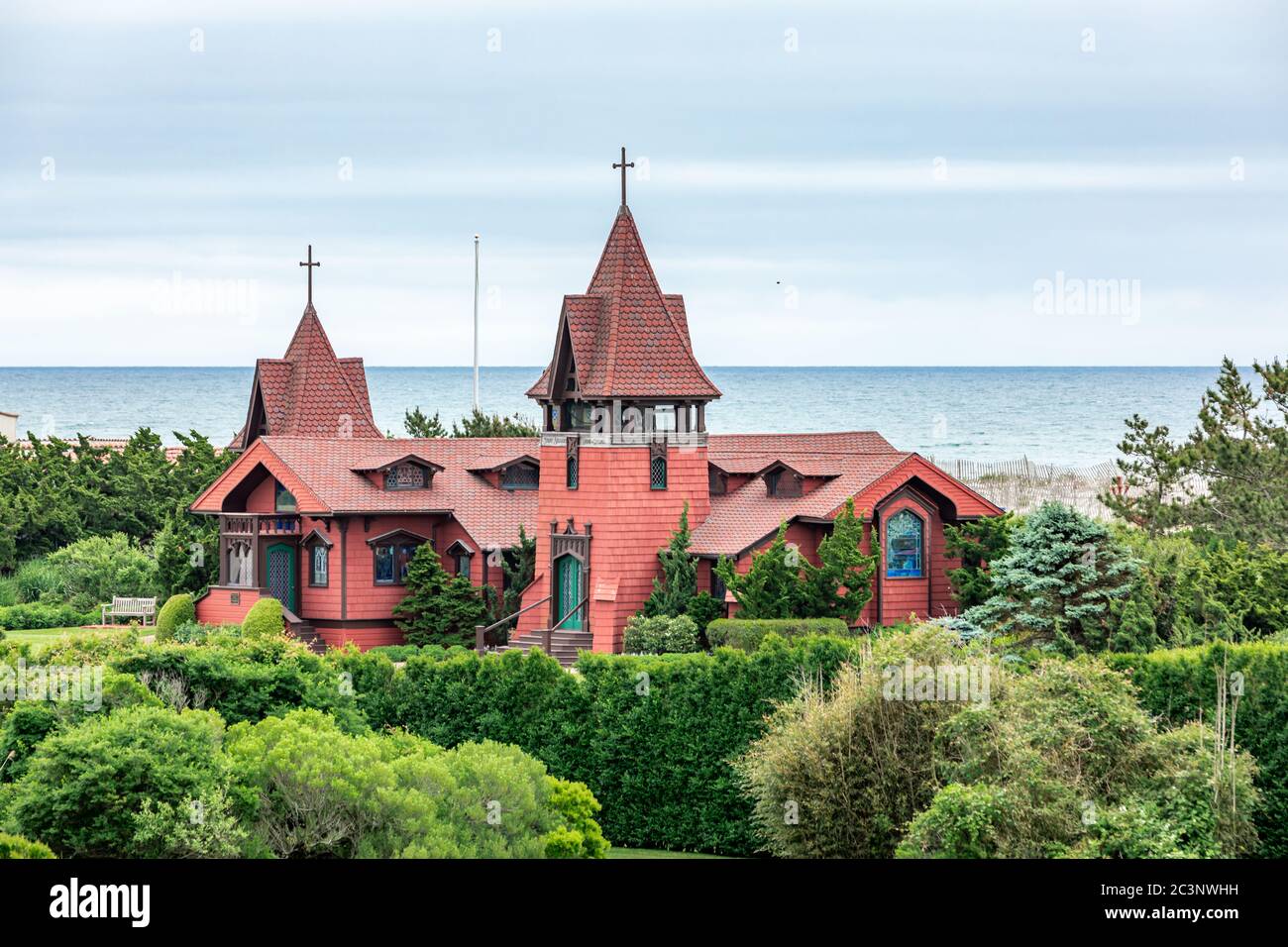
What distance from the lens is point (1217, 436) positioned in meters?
47.9

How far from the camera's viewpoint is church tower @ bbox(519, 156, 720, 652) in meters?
45.3

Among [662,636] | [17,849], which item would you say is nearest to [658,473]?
[662,636]

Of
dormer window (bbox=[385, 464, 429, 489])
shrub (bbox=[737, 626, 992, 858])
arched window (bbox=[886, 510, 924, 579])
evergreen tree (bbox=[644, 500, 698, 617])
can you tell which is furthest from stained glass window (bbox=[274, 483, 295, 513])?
shrub (bbox=[737, 626, 992, 858])

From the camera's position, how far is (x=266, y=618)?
46.2 metres

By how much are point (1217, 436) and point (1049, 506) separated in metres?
12.3

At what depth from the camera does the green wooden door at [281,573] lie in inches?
1896

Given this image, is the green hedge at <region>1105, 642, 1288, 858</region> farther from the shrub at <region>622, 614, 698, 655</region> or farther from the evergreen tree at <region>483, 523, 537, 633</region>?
the evergreen tree at <region>483, 523, 537, 633</region>

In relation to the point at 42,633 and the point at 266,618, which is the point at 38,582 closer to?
the point at 42,633

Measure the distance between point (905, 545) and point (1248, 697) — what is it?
54.6ft

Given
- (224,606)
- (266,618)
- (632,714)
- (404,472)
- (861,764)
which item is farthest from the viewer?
(404,472)

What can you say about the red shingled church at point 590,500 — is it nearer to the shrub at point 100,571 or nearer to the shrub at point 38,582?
Result: the shrub at point 100,571

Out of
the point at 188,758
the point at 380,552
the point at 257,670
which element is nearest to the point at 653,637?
the point at 380,552
